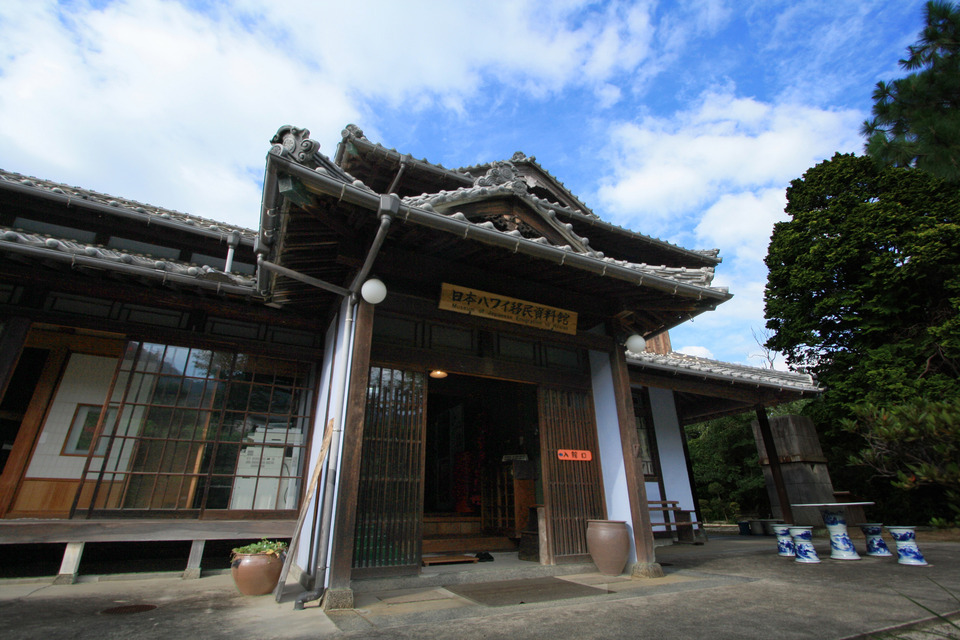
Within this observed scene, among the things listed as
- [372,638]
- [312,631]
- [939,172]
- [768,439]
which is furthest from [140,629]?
[768,439]

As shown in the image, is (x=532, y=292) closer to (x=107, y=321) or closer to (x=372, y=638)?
(x=372, y=638)

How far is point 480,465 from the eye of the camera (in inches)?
363

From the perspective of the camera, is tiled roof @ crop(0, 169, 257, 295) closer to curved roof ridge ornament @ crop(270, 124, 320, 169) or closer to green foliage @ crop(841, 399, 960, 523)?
curved roof ridge ornament @ crop(270, 124, 320, 169)

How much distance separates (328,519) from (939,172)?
7.43 metres

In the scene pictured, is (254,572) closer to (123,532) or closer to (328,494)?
(328,494)

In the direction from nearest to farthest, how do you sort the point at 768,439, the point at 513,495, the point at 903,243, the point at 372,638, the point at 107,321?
the point at 372,638
the point at 107,321
the point at 513,495
the point at 768,439
the point at 903,243

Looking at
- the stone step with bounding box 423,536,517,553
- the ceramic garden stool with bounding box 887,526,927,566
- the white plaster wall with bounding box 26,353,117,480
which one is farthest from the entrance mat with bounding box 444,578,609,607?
the white plaster wall with bounding box 26,353,117,480

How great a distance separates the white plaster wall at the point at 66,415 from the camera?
655cm

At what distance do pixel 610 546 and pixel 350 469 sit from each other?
132 inches

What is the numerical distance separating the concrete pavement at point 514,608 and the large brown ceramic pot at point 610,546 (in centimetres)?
18

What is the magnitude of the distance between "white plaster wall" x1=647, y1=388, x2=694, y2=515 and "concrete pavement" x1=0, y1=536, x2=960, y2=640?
14.6ft

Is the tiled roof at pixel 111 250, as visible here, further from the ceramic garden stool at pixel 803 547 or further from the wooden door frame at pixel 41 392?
the ceramic garden stool at pixel 803 547

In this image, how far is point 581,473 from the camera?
20.6 feet

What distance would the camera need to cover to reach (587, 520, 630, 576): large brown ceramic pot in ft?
18.4
